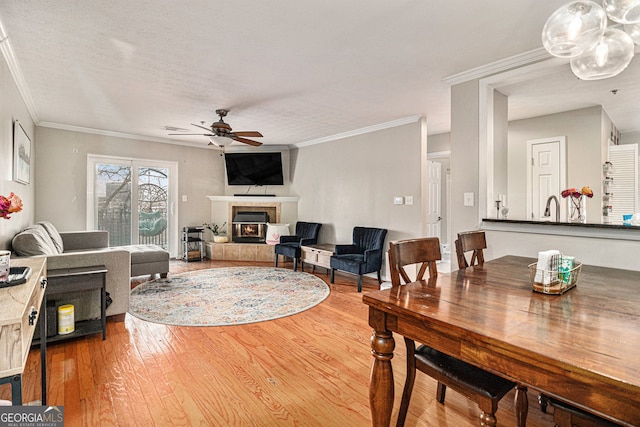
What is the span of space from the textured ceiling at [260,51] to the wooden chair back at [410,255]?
4.82ft

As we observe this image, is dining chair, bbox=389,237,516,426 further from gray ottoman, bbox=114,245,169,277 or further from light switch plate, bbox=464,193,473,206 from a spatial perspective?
gray ottoman, bbox=114,245,169,277

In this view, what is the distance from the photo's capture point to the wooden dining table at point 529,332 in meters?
0.79

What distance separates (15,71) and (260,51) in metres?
Result: 2.41

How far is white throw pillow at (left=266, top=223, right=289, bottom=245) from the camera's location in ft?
20.9

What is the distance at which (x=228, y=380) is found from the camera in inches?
84.8

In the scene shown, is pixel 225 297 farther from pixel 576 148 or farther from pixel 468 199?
pixel 576 148

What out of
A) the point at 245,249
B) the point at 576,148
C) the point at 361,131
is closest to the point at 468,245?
the point at 576,148

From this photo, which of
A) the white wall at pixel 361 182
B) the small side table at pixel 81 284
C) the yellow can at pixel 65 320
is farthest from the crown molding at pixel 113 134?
the yellow can at pixel 65 320

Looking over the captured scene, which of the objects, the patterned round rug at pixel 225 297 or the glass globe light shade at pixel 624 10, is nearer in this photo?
the glass globe light shade at pixel 624 10

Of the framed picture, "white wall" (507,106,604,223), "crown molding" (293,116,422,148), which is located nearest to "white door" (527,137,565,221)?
"white wall" (507,106,604,223)

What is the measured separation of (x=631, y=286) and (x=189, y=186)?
6.69 metres

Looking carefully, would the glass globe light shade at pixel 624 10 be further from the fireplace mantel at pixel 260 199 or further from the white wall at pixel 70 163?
the white wall at pixel 70 163

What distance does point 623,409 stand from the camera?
0.76m

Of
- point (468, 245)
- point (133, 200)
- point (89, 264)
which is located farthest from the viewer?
point (133, 200)
